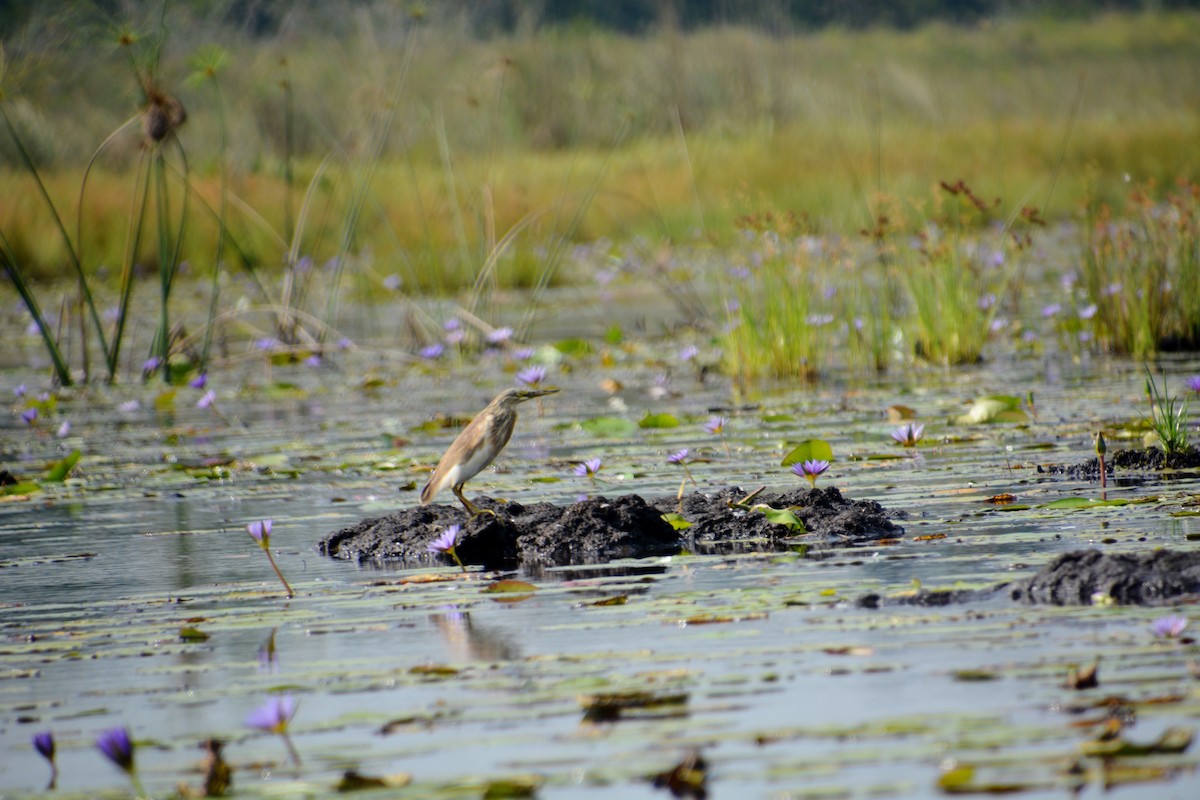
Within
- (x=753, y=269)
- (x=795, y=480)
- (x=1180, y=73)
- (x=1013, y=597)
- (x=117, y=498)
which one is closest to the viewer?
(x=1013, y=597)

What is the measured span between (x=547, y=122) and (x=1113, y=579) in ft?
70.9

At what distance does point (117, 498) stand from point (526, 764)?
3.43 metres

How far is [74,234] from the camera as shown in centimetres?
1509

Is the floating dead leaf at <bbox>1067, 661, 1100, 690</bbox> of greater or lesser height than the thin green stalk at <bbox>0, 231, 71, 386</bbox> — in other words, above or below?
above

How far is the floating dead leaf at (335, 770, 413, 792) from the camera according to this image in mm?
2164

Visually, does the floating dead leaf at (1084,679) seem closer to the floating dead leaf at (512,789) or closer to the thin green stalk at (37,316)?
the floating dead leaf at (512,789)

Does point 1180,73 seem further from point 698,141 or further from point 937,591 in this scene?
point 937,591

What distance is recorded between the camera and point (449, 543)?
141 inches

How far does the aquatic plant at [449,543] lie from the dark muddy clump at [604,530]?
1.3 inches

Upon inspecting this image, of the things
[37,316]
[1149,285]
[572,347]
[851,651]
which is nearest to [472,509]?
[851,651]

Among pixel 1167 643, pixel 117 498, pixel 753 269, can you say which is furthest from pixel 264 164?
pixel 1167 643

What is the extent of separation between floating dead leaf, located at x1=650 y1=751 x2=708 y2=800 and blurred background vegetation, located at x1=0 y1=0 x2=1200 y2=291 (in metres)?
4.70

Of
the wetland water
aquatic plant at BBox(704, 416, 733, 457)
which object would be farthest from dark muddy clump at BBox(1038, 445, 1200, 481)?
aquatic plant at BBox(704, 416, 733, 457)

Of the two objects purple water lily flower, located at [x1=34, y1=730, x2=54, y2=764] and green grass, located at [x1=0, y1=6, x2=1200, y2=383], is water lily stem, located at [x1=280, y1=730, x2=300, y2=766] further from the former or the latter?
green grass, located at [x1=0, y1=6, x2=1200, y2=383]
